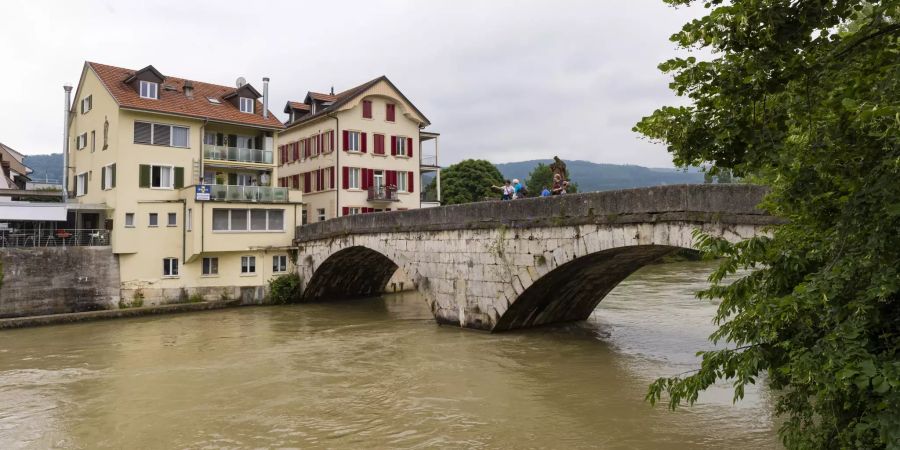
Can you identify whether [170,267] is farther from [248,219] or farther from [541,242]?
[541,242]

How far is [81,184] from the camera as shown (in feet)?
84.7

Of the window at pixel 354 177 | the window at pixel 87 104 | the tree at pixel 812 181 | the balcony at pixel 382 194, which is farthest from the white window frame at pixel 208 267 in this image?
the tree at pixel 812 181

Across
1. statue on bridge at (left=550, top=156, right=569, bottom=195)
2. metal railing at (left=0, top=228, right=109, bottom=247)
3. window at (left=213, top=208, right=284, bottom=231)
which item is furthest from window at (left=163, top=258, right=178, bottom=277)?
statue on bridge at (left=550, top=156, right=569, bottom=195)

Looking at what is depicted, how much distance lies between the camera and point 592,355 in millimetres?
13086

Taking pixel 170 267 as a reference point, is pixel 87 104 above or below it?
above

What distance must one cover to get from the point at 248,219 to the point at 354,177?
7.48 metres

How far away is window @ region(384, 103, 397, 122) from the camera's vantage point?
31.8 metres

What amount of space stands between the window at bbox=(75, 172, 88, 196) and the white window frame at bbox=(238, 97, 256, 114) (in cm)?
685

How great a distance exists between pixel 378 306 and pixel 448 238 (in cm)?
839

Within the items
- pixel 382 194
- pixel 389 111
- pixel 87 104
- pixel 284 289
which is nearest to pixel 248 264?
pixel 284 289

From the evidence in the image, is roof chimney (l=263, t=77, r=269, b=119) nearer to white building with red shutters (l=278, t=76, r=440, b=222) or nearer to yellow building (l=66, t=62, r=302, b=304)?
yellow building (l=66, t=62, r=302, b=304)

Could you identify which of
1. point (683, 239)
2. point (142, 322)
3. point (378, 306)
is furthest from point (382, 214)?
point (683, 239)

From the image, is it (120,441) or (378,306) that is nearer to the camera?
(120,441)

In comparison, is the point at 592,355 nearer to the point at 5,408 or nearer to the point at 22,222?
the point at 5,408
